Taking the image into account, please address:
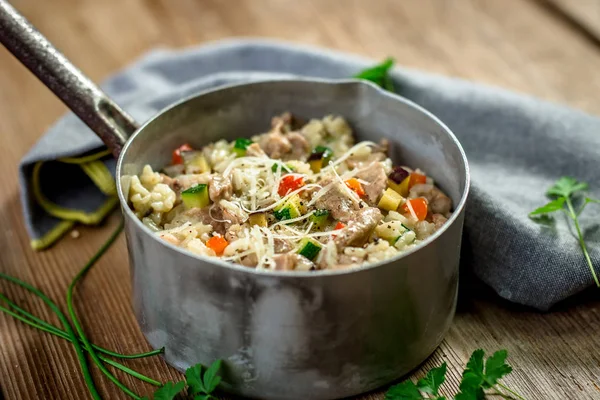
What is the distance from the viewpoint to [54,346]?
2.20 meters

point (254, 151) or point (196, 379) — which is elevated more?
point (254, 151)

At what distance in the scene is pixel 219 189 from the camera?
85.7 inches

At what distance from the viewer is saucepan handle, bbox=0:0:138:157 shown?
7.25 feet

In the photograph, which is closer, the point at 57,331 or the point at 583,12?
the point at 57,331

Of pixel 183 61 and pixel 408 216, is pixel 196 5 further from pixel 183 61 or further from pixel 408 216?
pixel 408 216

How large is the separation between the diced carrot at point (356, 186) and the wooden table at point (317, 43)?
49 centimetres

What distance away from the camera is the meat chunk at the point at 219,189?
2178mm

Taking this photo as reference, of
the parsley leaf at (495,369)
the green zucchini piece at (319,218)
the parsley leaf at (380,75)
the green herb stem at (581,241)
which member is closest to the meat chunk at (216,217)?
the green zucchini piece at (319,218)

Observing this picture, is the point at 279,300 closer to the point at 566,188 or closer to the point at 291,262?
the point at 291,262

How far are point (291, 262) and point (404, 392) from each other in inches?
17.0

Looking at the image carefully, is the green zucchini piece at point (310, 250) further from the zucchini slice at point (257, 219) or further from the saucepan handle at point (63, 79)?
the saucepan handle at point (63, 79)

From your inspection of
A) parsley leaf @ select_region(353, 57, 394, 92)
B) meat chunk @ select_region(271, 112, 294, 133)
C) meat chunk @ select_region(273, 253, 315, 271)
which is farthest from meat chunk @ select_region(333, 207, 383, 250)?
parsley leaf @ select_region(353, 57, 394, 92)

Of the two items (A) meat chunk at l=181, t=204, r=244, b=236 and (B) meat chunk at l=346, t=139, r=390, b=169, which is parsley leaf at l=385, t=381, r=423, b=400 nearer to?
(A) meat chunk at l=181, t=204, r=244, b=236

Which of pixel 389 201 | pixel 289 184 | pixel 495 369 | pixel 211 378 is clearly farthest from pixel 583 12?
pixel 211 378
